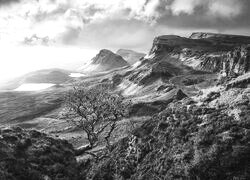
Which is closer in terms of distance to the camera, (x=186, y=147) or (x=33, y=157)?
(x=186, y=147)

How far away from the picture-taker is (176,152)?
30.2m

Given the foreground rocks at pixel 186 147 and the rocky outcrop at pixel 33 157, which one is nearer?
the foreground rocks at pixel 186 147

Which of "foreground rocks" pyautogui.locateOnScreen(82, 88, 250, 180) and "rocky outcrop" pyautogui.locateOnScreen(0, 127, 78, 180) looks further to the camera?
"rocky outcrop" pyautogui.locateOnScreen(0, 127, 78, 180)

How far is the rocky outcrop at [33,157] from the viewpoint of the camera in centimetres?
3303

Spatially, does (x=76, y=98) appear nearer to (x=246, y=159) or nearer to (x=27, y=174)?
(x=27, y=174)

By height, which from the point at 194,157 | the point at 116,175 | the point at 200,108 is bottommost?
the point at 116,175

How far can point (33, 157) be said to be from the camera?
36.0 m

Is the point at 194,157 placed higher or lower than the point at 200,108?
lower

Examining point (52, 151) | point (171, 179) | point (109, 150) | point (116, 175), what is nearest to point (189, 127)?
point (171, 179)

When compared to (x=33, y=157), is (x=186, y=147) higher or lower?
higher

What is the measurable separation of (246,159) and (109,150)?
17.2 m

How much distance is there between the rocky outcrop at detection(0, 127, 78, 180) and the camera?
108ft

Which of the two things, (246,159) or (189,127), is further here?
(189,127)

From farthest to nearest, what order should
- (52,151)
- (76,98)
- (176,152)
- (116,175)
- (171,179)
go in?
(76,98) < (52,151) < (116,175) < (176,152) < (171,179)
